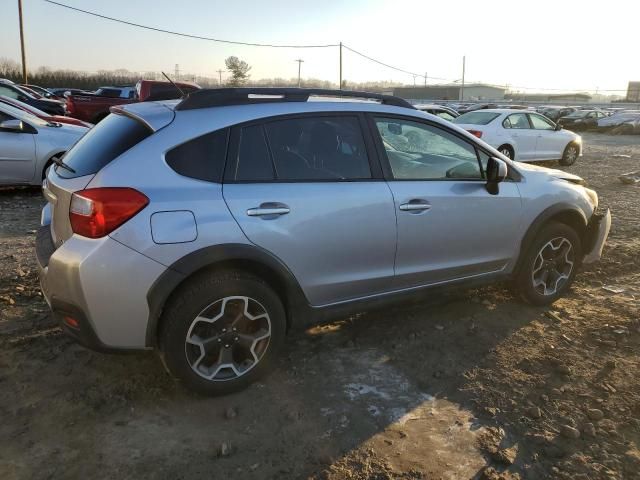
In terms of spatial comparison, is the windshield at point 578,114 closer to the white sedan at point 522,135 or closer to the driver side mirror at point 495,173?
the white sedan at point 522,135

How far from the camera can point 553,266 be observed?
4508mm

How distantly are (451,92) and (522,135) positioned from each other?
3340 inches

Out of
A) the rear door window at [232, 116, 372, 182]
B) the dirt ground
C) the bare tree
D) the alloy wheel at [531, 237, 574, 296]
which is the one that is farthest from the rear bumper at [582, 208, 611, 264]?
the bare tree

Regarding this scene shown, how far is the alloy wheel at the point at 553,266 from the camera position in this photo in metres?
4.41

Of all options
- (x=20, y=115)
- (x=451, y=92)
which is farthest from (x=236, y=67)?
(x=20, y=115)

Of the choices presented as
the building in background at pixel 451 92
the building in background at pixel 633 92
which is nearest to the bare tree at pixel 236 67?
the building in background at pixel 451 92

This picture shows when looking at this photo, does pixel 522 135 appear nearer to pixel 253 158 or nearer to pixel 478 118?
pixel 478 118

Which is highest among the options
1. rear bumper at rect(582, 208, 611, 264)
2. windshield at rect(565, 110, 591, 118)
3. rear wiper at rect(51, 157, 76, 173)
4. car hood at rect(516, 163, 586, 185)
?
windshield at rect(565, 110, 591, 118)

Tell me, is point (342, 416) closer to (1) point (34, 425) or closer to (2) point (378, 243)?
(2) point (378, 243)

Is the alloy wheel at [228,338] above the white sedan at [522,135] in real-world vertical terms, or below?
below

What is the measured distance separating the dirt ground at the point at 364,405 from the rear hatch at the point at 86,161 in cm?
99

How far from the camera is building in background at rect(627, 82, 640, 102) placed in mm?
74675

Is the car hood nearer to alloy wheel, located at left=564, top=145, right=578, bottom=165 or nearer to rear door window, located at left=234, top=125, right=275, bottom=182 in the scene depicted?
rear door window, located at left=234, top=125, right=275, bottom=182

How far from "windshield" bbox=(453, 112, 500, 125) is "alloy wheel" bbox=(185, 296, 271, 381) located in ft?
37.2
